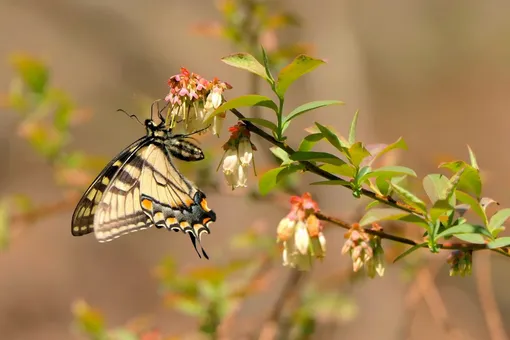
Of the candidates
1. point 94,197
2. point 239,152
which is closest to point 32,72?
point 94,197

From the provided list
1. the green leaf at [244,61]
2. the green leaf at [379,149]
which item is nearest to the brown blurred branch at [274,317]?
the green leaf at [379,149]

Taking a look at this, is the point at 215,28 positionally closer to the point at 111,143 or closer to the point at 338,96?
the point at 338,96

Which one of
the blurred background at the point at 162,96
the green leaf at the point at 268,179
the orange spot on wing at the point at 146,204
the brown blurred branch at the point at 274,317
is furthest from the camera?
the blurred background at the point at 162,96

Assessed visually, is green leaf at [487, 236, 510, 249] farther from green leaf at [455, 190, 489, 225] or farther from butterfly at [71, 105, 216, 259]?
butterfly at [71, 105, 216, 259]

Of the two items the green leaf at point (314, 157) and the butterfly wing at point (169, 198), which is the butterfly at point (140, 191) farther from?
the green leaf at point (314, 157)

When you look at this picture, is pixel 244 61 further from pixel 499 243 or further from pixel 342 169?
pixel 499 243

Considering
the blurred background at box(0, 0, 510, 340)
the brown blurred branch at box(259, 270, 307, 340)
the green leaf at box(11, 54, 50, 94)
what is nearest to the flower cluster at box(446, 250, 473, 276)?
the brown blurred branch at box(259, 270, 307, 340)

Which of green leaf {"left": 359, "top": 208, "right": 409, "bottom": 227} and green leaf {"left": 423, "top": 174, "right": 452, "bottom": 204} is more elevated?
green leaf {"left": 423, "top": 174, "right": 452, "bottom": 204}
